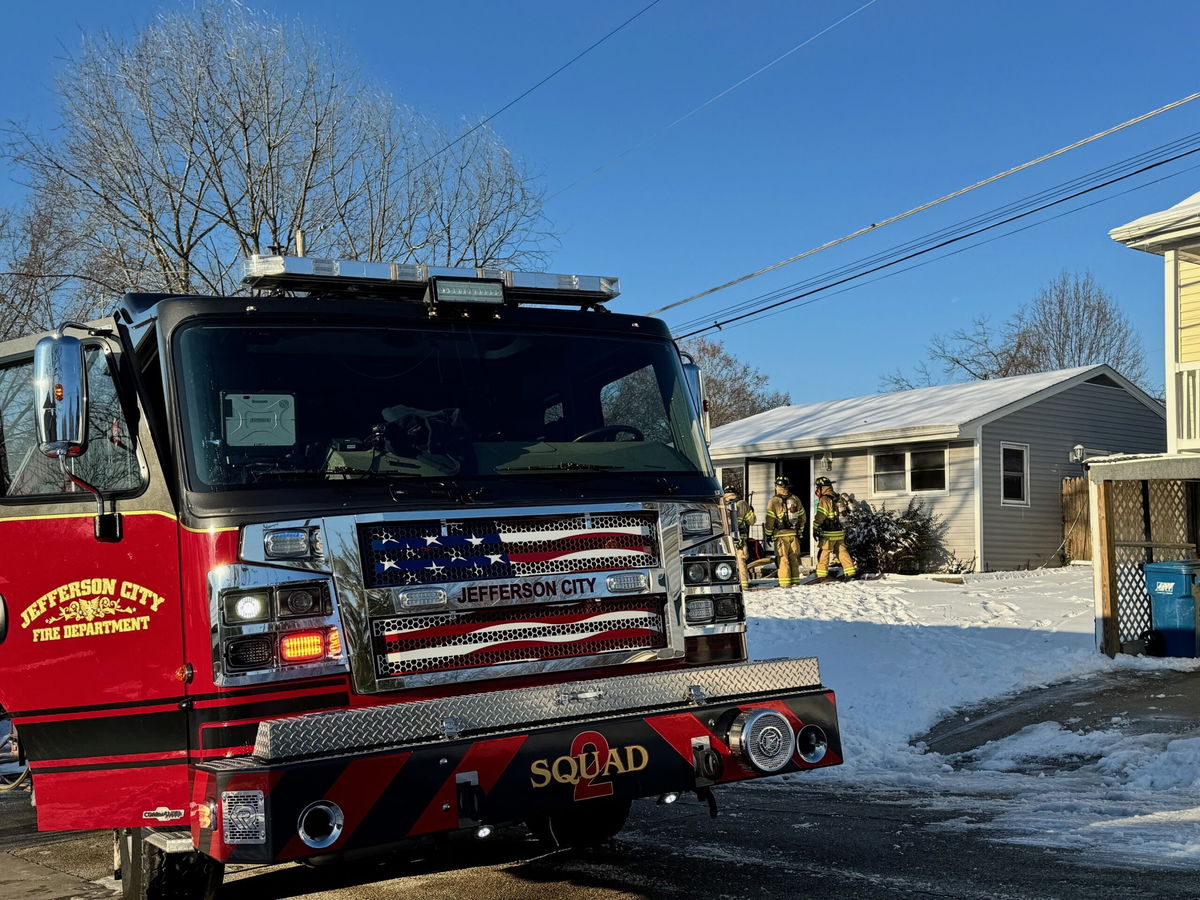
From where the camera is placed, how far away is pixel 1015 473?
2331 cm

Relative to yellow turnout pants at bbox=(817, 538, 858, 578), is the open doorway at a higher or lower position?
higher

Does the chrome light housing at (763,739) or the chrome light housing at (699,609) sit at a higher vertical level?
the chrome light housing at (699,609)

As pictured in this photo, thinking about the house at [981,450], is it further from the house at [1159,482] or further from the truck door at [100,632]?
the truck door at [100,632]

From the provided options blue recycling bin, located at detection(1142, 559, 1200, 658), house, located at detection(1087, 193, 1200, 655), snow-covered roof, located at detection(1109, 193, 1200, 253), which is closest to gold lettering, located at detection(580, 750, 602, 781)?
house, located at detection(1087, 193, 1200, 655)

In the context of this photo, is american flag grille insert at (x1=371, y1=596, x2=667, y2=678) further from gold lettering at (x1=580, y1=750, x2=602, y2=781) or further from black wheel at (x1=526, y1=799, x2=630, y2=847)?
black wheel at (x1=526, y1=799, x2=630, y2=847)

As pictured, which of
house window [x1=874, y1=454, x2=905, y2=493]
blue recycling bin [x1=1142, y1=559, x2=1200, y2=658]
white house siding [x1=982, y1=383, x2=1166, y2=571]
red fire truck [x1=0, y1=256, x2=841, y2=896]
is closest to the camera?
red fire truck [x1=0, y1=256, x2=841, y2=896]

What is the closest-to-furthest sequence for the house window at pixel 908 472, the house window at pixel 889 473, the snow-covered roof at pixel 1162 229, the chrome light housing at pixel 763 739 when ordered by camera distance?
the chrome light housing at pixel 763 739 < the snow-covered roof at pixel 1162 229 < the house window at pixel 908 472 < the house window at pixel 889 473

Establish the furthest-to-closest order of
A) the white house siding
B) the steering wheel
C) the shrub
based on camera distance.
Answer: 1. the white house siding
2. the shrub
3. the steering wheel

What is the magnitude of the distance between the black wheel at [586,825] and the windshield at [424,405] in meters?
1.94

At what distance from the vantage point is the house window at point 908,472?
23.2 meters

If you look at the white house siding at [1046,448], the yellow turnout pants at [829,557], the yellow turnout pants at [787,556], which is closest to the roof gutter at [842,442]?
the white house siding at [1046,448]

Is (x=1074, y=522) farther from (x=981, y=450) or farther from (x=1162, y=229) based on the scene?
(x=1162, y=229)

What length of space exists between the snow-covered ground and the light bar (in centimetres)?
373

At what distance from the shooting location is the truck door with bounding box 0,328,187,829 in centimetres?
423
